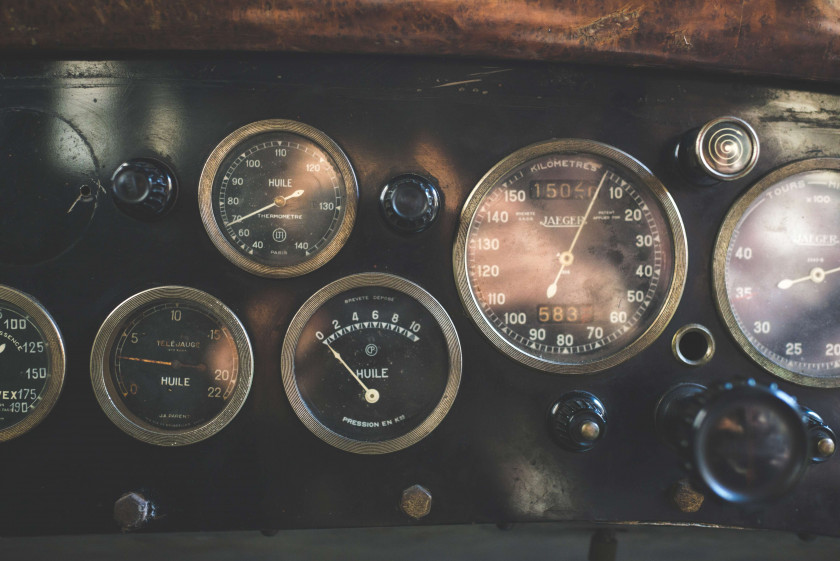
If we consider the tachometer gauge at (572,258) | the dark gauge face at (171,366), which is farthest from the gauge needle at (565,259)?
the dark gauge face at (171,366)

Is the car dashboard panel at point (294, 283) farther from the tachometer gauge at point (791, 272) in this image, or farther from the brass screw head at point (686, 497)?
the tachometer gauge at point (791, 272)

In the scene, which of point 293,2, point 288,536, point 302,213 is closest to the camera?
point 293,2

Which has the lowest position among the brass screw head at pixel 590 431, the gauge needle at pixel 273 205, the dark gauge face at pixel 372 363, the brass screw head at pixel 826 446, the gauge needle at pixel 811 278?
the brass screw head at pixel 826 446

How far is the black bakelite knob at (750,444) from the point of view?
49.0 inches

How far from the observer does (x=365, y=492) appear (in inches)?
65.2

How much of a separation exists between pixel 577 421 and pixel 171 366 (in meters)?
1.34

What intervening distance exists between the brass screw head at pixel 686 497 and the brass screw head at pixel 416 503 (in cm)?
83

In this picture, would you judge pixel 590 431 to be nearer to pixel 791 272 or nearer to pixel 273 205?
pixel 791 272

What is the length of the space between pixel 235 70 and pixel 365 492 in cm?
148

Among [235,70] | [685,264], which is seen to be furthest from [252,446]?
[685,264]

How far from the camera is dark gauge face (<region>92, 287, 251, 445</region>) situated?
1663mm

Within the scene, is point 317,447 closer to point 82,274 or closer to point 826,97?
point 82,274

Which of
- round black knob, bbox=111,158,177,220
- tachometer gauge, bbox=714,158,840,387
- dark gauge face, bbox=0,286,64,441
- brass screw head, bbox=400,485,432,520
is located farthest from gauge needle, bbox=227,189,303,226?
tachometer gauge, bbox=714,158,840,387

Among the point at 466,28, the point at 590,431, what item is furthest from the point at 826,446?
the point at 466,28
